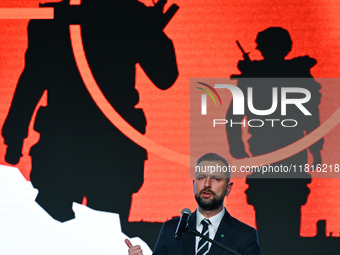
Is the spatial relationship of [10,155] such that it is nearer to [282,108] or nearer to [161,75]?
[161,75]

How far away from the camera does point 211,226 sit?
8.37ft

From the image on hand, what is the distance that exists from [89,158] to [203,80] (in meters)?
0.93

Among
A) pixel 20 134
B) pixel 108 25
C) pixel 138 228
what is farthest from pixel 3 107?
pixel 138 228

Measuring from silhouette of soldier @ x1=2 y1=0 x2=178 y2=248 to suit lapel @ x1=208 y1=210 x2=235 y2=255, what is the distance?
0.96 metres

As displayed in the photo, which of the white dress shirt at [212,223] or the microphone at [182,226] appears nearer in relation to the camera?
the microphone at [182,226]

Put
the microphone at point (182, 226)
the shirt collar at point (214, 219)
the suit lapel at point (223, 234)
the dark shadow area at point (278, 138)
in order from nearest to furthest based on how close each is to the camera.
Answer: the microphone at point (182, 226)
the suit lapel at point (223, 234)
the shirt collar at point (214, 219)
the dark shadow area at point (278, 138)

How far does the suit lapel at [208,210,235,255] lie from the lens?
2.45m

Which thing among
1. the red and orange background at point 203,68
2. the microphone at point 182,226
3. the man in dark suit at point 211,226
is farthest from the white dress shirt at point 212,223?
the red and orange background at point 203,68

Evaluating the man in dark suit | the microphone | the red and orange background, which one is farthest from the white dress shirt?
the red and orange background

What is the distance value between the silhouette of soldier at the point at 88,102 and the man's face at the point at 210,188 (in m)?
0.90

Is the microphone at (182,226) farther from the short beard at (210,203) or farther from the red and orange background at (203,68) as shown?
the red and orange background at (203,68)

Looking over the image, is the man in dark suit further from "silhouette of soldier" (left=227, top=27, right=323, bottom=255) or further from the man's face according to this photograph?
"silhouette of soldier" (left=227, top=27, right=323, bottom=255)

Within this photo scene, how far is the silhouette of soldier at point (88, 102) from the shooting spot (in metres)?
3.44

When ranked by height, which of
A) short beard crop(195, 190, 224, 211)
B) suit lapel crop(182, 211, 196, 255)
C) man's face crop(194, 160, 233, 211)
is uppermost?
man's face crop(194, 160, 233, 211)
